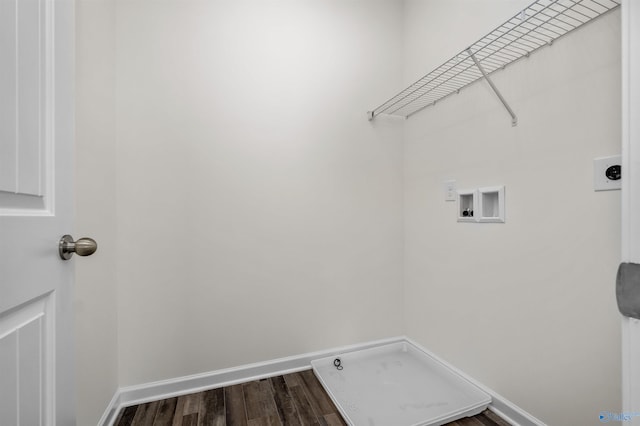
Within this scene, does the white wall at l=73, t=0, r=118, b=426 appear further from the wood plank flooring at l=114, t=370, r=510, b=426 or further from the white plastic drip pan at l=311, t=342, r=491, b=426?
the white plastic drip pan at l=311, t=342, r=491, b=426

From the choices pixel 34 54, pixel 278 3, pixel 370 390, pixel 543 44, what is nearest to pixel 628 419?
pixel 370 390

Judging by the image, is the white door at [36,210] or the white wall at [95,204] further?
the white wall at [95,204]

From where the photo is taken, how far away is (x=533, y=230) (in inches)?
46.8

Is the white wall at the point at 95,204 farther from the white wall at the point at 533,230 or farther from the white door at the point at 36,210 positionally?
the white wall at the point at 533,230

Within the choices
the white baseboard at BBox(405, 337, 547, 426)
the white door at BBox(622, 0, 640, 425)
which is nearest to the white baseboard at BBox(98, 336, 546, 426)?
the white baseboard at BBox(405, 337, 547, 426)

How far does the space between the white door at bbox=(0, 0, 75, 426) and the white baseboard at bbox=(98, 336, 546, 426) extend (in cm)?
87

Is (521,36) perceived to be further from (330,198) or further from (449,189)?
(330,198)

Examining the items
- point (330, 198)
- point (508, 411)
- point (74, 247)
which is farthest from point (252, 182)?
point (508, 411)

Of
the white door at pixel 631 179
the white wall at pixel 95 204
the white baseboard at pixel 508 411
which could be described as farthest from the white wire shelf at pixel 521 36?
the white wall at pixel 95 204

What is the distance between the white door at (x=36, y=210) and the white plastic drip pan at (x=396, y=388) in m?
1.13

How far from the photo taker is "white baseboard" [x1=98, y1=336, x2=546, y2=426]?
50.0 inches

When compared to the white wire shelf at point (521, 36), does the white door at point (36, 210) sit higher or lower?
lower

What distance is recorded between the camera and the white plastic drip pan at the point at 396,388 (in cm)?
130

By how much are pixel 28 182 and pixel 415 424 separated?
1525 mm
